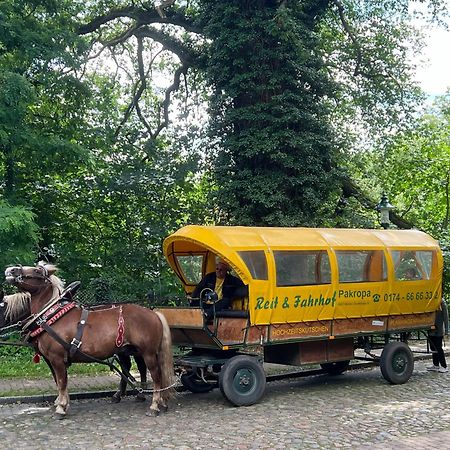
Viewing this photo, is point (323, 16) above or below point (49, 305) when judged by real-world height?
above

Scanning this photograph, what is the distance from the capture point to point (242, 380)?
9578mm

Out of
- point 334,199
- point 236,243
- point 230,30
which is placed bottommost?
point 236,243

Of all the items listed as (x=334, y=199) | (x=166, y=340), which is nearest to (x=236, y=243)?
(x=166, y=340)

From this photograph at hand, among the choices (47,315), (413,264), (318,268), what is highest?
(413,264)

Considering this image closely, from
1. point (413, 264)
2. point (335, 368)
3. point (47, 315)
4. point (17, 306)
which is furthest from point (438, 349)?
point (17, 306)

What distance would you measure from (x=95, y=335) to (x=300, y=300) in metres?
3.23

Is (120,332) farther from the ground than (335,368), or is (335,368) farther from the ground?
(120,332)

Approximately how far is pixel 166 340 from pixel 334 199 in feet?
33.5

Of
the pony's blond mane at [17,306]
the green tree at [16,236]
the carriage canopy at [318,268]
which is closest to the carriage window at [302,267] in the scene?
the carriage canopy at [318,268]

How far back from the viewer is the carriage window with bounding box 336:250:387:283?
1089cm

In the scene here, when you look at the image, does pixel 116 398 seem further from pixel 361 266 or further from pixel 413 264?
pixel 413 264

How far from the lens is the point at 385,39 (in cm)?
1994

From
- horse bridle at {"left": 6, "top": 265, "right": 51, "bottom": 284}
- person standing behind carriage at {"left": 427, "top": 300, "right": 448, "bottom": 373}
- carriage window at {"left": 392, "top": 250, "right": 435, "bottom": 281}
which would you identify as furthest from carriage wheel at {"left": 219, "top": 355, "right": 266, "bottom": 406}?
person standing behind carriage at {"left": 427, "top": 300, "right": 448, "bottom": 373}

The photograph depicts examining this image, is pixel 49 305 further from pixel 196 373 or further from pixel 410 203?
pixel 410 203
